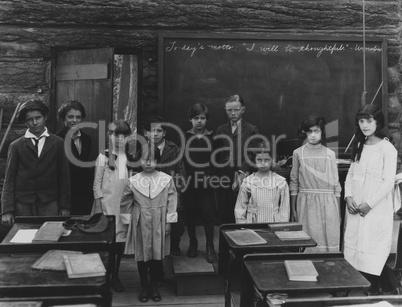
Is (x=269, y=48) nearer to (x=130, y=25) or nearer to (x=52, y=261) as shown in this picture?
(x=130, y=25)

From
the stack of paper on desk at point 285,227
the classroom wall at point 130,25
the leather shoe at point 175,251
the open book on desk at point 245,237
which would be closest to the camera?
the open book on desk at point 245,237

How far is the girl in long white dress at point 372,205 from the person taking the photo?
15.8 feet

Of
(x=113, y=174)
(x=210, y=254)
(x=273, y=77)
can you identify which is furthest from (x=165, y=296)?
(x=273, y=77)

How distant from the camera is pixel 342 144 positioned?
7.10m

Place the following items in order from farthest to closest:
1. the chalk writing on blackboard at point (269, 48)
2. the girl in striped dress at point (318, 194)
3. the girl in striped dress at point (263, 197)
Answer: the chalk writing on blackboard at point (269, 48) < the girl in striped dress at point (318, 194) < the girl in striped dress at point (263, 197)

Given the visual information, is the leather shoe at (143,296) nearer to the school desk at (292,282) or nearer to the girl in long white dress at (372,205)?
the school desk at (292,282)

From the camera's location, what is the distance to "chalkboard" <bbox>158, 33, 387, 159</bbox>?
6.78 meters

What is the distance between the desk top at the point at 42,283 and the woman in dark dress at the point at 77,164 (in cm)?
246

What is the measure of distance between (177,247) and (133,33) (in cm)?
279

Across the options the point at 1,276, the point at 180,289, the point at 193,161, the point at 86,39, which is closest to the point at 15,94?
the point at 86,39

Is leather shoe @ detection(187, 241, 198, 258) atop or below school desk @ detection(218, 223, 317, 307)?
below

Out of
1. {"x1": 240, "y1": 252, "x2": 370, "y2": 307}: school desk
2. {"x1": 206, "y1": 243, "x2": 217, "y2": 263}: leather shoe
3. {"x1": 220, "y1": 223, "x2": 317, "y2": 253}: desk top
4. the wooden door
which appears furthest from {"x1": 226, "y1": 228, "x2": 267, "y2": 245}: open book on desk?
the wooden door

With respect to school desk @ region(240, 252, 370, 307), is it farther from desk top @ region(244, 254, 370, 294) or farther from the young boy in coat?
the young boy in coat

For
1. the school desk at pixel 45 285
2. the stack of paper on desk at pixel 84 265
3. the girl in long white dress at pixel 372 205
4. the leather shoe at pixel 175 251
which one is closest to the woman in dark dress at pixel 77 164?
the leather shoe at pixel 175 251
